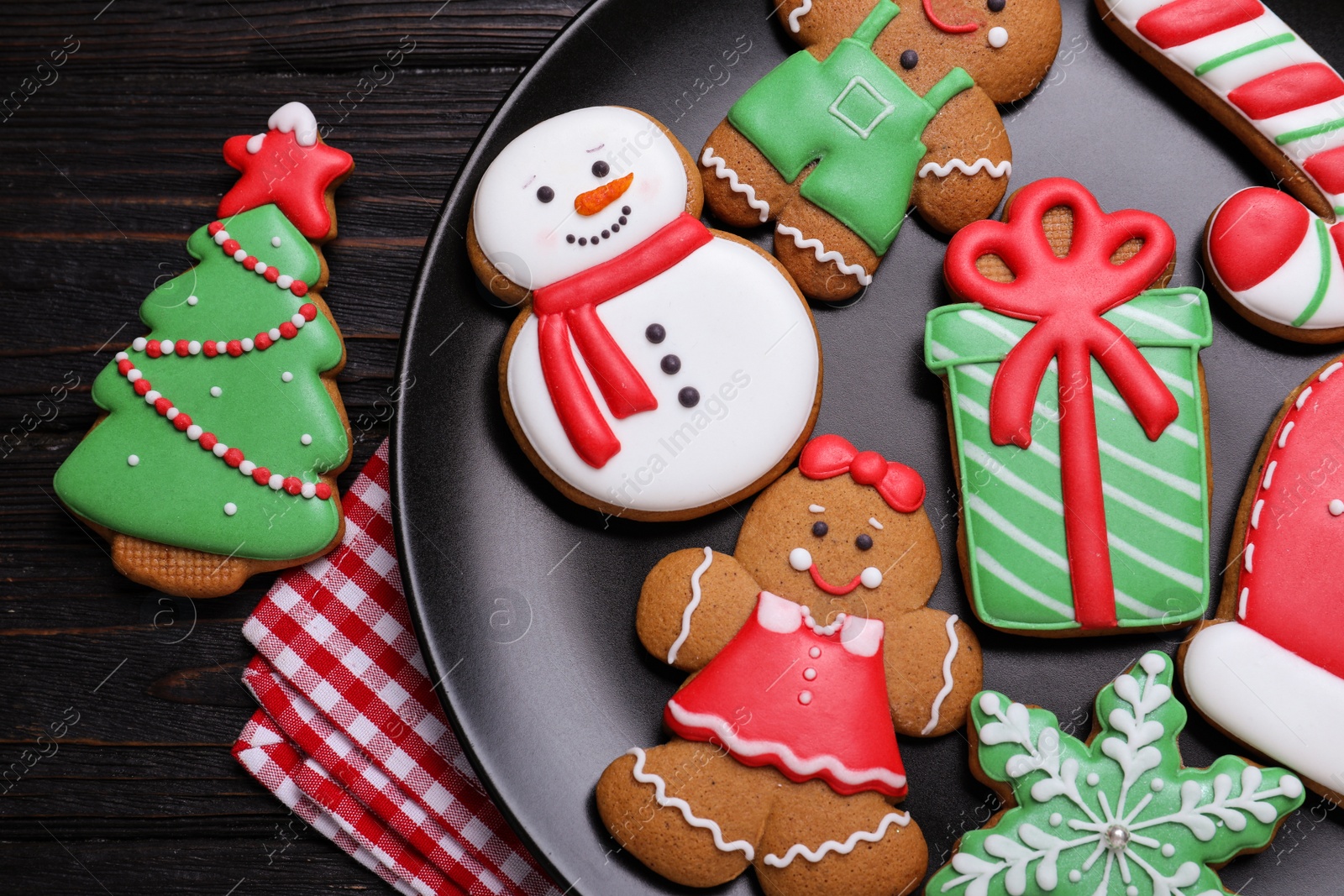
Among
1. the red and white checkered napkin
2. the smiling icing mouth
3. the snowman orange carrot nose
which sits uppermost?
the snowman orange carrot nose

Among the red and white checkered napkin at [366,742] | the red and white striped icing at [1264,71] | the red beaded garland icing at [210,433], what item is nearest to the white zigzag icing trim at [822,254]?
the red and white striped icing at [1264,71]

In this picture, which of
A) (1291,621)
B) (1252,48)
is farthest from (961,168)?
(1291,621)

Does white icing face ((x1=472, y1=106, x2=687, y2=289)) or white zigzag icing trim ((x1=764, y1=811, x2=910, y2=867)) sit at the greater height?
white icing face ((x1=472, y1=106, x2=687, y2=289))

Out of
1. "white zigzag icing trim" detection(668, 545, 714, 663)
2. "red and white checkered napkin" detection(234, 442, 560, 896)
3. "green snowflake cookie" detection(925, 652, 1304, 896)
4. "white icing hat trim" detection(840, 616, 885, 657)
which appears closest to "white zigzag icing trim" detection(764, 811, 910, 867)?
"green snowflake cookie" detection(925, 652, 1304, 896)

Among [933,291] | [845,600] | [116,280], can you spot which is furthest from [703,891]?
[116,280]

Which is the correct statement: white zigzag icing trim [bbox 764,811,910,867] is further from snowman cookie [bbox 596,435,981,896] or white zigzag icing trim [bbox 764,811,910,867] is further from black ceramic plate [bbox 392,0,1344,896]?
black ceramic plate [bbox 392,0,1344,896]

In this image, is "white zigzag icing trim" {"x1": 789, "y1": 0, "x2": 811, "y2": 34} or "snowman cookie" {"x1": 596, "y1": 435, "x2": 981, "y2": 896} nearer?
"snowman cookie" {"x1": 596, "y1": 435, "x2": 981, "y2": 896}

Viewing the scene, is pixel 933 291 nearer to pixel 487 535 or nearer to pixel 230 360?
pixel 487 535

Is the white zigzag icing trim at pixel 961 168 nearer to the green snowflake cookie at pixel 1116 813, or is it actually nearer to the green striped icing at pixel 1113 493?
the green striped icing at pixel 1113 493
